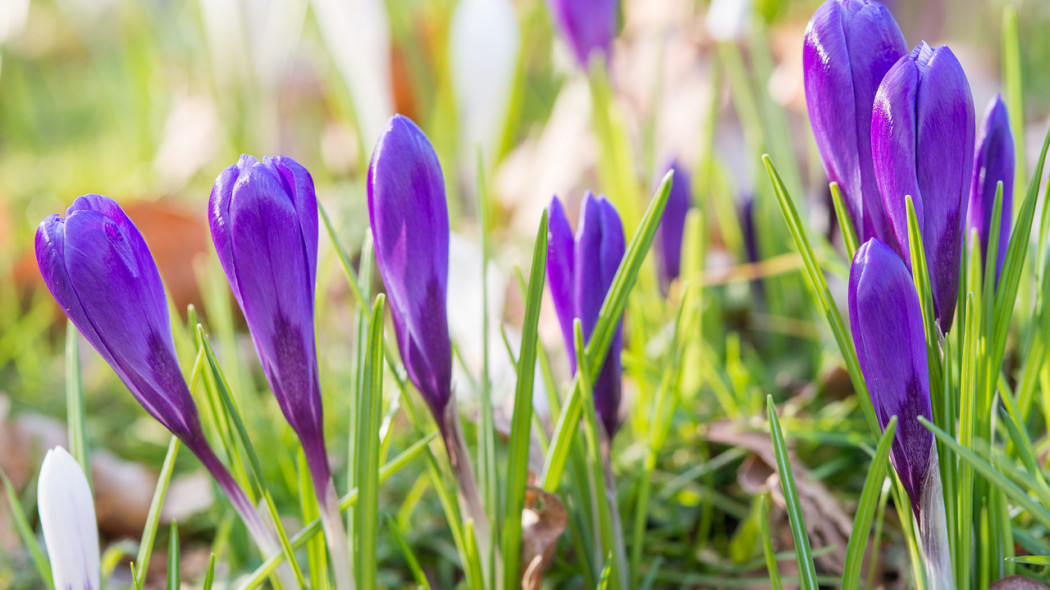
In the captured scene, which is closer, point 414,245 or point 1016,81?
point 414,245

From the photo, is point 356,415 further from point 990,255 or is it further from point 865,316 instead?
point 990,255

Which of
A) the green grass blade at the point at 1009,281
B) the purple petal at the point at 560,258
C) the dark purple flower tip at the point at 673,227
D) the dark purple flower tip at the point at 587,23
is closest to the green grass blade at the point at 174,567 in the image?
the purple petal at the point at 560,258

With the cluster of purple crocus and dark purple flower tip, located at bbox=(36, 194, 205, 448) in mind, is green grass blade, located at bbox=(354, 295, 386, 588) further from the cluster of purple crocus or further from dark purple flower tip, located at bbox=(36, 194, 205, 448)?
the cluster of purple crocus

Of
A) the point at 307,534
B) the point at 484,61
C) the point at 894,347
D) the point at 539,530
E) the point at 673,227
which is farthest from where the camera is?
the point at 484,61

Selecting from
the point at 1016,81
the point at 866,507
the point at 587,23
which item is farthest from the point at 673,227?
the point at 866,507

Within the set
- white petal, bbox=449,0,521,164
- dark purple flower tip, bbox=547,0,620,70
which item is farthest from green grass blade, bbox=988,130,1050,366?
white petal, bbox=449,0,521,164

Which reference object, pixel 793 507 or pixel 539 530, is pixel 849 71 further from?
pixel 539 530

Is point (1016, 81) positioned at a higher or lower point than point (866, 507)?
higher

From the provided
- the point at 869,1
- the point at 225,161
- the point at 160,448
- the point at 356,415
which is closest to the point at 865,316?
the point at 869,1
